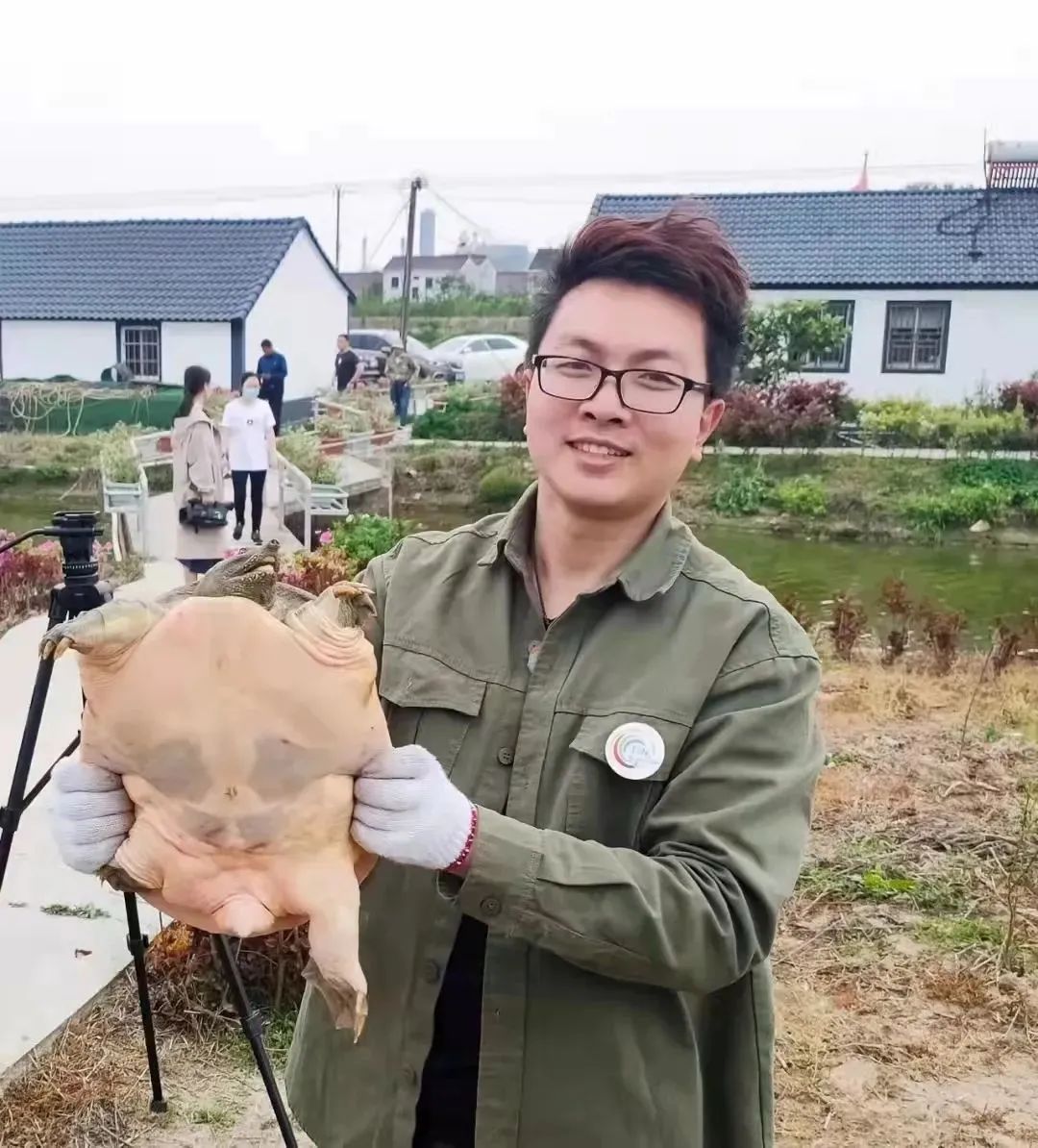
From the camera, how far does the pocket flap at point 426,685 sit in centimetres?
160

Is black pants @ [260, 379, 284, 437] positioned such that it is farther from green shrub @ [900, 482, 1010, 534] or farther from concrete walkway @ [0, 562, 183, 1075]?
concrete walkway @ [0, 562, 183, 1075]

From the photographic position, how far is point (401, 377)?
20625 mm

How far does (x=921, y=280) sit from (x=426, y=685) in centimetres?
2093

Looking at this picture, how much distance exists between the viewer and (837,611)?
778 centimetres

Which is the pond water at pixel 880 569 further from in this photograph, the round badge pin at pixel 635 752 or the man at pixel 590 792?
the round badge pin at pixel 635 752

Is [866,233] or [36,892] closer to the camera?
[36,892]

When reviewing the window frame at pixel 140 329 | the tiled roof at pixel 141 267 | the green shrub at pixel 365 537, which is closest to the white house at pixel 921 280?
the tiled roof at pixel 141 267

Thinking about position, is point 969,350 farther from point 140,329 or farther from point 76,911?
point 76,911

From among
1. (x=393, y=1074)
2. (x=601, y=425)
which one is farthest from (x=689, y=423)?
(x=393, y=1074)

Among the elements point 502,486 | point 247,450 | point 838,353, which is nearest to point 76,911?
point 247,450

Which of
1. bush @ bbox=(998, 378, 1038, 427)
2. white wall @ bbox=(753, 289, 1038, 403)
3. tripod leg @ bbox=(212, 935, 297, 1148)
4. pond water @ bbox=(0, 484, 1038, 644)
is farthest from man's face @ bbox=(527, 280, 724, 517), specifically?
white wall @ bbox=(753, 289, 1038, 403)

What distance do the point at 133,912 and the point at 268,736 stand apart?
4.06 ft

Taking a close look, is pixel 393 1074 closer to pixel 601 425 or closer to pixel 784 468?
pixel 601 425

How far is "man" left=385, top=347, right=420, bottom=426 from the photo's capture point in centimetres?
1953
